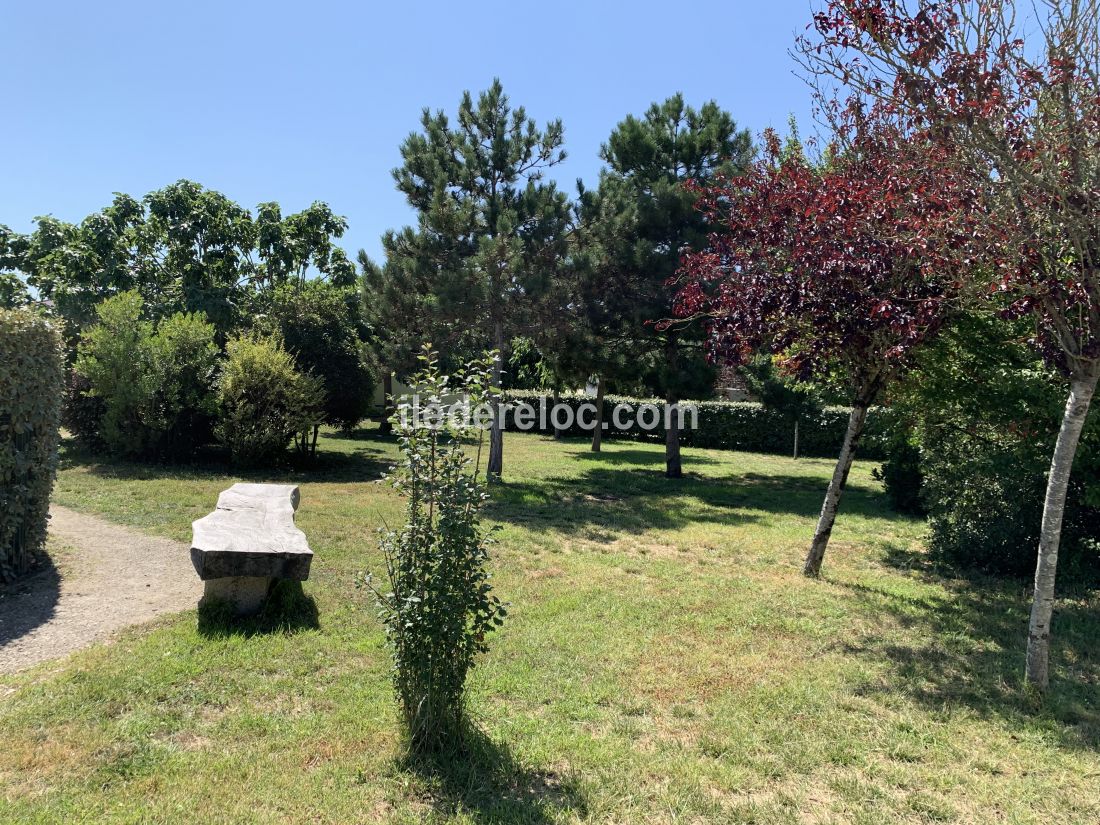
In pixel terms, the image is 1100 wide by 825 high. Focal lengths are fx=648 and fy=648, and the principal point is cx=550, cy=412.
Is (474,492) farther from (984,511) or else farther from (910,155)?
(984,511)

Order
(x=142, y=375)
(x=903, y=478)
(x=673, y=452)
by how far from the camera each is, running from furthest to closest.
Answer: (x=673, y=452) < (x=142, y=375) < (x=903, y=478)

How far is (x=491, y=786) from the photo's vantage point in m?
2.81

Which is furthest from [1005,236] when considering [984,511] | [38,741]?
[38,741]

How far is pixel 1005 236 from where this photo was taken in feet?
11.8

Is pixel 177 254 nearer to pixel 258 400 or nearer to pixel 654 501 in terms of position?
pixel 258 400

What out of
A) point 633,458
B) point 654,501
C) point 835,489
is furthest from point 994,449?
point 633,458

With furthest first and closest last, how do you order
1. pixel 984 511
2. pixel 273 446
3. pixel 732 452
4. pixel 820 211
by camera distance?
pixel 732 452 → pixel 273 446 → pixel 984 511 → pixel 820 211

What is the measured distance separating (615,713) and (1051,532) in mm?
2731

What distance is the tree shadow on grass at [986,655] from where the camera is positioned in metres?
3.60

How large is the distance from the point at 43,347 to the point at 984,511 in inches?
344

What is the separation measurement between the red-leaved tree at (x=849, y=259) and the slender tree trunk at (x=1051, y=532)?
0.95m

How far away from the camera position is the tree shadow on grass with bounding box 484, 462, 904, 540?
30.5 ft

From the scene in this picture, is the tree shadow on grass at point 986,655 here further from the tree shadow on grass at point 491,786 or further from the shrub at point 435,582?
the shrub at point 435,582

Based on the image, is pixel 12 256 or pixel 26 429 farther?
pixel 12 256
